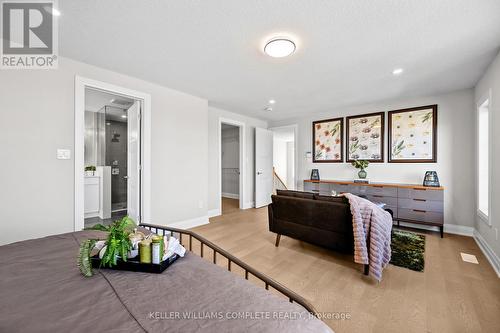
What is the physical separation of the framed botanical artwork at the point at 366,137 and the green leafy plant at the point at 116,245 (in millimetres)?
4470

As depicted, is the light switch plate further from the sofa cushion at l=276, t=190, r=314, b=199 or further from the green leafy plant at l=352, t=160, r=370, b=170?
the green leafy plant at l=352, t=160, r=370, b=170

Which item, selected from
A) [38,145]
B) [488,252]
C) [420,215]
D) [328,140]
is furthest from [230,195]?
[488,252]

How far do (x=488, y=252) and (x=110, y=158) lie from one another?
6.75m

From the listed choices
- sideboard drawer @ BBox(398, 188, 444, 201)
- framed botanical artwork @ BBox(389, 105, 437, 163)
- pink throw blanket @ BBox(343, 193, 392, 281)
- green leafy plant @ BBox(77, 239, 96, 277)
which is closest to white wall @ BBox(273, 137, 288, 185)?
framed botanical artwork @ BBox(389, 105, 437, 163)

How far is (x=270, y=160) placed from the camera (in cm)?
588

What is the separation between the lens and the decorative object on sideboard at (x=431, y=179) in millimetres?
3396

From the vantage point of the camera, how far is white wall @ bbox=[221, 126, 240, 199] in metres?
6.89

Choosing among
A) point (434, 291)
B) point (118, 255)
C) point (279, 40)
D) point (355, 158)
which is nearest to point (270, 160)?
point (355, 158)

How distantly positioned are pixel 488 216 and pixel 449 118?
177 centimetres

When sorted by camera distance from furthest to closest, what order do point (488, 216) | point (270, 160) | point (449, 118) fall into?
1. point (270, 160)
2. point (449, 118)
3. point (488, 216)

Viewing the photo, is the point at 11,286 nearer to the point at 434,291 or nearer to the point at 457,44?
the point at 434,291

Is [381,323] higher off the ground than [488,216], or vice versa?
[488,216]

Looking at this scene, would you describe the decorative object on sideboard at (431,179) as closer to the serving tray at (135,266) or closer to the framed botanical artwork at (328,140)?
the framed botanical artwork at (328,140)

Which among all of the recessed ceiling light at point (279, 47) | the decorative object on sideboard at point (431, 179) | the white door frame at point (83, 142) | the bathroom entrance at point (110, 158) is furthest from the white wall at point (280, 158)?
the recessed ceiling light at point (279, 47)
